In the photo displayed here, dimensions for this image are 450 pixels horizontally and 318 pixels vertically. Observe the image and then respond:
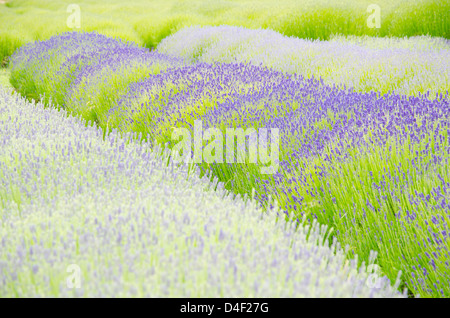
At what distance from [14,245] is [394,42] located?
643cm

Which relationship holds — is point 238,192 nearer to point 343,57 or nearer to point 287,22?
point 343,57

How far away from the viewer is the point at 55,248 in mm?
1421

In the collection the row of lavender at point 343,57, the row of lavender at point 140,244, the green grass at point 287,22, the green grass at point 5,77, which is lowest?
the green grass at point 5,77

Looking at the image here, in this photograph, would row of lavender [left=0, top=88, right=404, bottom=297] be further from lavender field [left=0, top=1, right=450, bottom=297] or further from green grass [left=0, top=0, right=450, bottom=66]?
green grass [left=0, top=0, right=450, bottom=66]

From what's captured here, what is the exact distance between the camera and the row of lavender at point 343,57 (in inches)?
161

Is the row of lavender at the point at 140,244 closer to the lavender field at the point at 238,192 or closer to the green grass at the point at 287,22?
the lavender field at the point at 238,192

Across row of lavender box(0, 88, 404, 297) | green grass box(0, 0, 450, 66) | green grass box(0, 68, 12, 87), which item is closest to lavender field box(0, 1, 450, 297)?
row of lavender box(0, 88, 404, 297)

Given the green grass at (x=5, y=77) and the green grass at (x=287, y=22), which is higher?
the green grass at (x=287, y=22)

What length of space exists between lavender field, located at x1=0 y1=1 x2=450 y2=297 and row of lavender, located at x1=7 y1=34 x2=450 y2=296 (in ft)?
0.04

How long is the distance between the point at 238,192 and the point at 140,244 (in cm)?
124

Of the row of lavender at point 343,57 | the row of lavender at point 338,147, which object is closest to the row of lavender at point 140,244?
the row of lavender at point 338,147

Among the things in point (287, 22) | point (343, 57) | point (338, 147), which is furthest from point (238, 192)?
point (287, 22)

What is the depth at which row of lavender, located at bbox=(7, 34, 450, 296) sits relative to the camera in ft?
6.24
